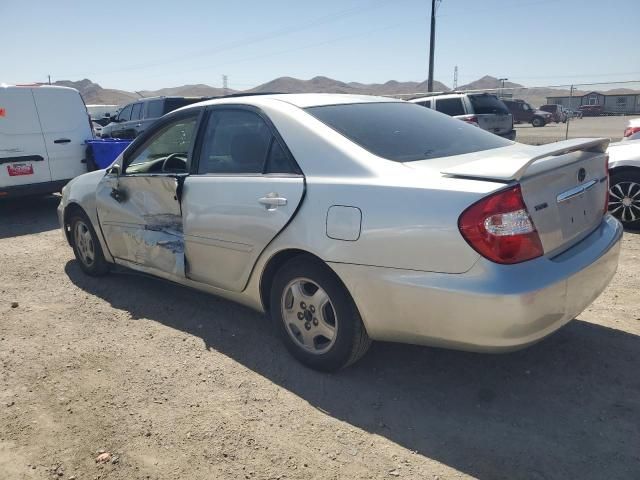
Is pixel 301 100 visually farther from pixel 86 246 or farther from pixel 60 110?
pixel 60 110

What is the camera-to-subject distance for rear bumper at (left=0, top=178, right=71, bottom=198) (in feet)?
26.1

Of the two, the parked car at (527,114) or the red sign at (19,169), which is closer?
the red sign at (19,169)

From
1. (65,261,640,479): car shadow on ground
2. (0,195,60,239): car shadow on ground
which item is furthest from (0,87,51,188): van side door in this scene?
(65,261,640,479): car shadow on ground

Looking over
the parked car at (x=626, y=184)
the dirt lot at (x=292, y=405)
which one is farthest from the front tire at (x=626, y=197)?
the dirt lot at (x=292, y=405)

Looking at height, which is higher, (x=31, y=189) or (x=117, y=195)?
(x=117, y=195)

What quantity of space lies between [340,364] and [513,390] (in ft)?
3.24

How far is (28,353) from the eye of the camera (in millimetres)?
3699

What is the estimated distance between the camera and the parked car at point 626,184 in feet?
19.8

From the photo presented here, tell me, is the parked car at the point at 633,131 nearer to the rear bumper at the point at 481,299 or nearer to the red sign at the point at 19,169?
the rear bumper at the point at 481,299

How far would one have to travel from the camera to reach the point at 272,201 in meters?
3.14

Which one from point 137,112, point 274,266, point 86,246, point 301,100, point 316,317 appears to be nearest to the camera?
point 316,317

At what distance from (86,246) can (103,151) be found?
3.89 metres

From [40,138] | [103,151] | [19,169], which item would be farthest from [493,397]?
[40,138]

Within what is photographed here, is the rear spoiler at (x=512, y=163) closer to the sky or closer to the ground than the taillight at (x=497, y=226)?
closer to the sky
